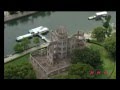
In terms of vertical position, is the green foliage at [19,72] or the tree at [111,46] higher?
the tree at [111,46]

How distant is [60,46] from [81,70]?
22.0 inches

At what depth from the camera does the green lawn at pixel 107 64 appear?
4430 millimetres

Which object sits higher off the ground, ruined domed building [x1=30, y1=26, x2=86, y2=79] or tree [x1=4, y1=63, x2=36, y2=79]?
ruined domed building [x1=30, y1=26, x2=86, y2=79]

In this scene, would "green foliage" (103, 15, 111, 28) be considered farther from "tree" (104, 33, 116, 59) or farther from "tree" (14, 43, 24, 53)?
"tree" (14, 43, 24, 53)

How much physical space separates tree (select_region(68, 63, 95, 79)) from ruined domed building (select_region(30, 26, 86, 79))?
0.73ft

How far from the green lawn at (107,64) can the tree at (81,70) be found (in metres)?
0.20

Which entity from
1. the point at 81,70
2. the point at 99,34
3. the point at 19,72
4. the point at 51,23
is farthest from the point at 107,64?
the point at 51,23

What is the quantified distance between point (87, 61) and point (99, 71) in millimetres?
203

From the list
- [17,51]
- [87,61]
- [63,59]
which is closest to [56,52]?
[63,59]

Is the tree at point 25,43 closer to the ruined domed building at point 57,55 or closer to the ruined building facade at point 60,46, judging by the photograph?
the ruined domed building at point 57,55

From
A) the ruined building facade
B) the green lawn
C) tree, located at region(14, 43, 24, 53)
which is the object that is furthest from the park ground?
the ruined building facade

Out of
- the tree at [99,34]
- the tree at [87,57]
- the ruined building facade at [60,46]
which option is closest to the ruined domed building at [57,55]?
the ruined building facade at [60,46]

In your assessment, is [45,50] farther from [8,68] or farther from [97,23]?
[97,23]

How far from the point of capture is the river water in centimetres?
592
